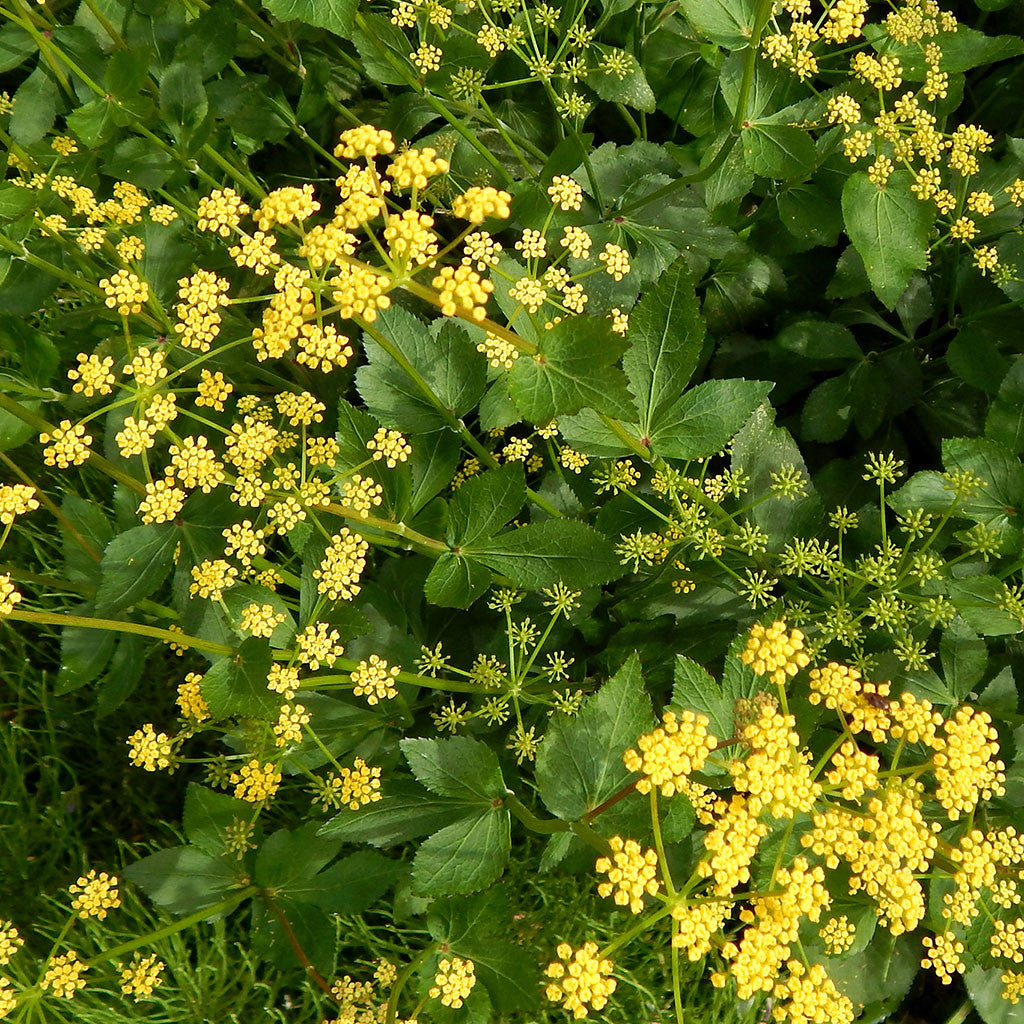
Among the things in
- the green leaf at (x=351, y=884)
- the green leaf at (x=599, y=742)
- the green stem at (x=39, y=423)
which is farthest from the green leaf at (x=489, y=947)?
the green stem at (x=39, y=423)

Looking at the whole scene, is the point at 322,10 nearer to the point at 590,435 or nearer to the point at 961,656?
the point at 590,435

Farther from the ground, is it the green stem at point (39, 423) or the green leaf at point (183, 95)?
the green leaf at point (183, 95)

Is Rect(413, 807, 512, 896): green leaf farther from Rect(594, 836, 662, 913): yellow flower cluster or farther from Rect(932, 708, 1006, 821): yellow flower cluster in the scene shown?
Rect(932, 708, 1006, 821): yellow flower cluster

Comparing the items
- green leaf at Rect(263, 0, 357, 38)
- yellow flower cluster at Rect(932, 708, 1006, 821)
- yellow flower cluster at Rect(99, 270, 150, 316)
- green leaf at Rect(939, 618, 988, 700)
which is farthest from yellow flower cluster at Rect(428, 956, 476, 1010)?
green leaf at Rect(263, 0, 357, 38)

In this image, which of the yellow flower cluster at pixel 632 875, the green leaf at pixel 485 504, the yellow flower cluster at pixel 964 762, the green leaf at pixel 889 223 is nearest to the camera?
the yellow flower cluster at pixel 632 875

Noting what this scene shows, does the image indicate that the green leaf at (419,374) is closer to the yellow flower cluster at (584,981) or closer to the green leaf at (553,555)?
the green leaf at (553,555)

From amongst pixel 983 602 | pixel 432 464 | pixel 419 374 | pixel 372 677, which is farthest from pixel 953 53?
pixel 372 677

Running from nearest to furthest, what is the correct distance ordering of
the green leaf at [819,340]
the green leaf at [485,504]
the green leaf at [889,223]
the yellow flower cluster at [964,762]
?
the yellow flower cluster at [964,762] → the green leaf at [485,504] → the green leaf at [889,223] → the green leaf at [819,340]
